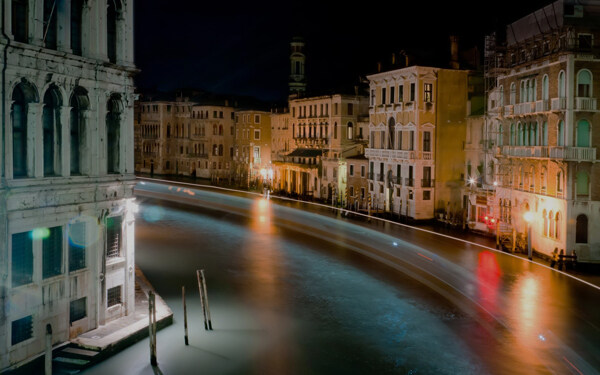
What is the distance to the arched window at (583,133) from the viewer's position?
34.5m

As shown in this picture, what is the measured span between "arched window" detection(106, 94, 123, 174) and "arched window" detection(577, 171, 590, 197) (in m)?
25.3

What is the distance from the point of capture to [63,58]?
63.6 feet

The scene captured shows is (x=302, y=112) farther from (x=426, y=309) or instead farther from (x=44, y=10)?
(x=44, y=10)

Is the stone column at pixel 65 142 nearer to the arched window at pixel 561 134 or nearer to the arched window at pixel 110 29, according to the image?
the arched window at pixel 110 29

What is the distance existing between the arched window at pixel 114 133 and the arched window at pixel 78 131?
140 cm

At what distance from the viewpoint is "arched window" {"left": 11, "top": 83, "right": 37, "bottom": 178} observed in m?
18.5

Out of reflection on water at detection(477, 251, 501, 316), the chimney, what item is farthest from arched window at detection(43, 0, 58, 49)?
the chimney

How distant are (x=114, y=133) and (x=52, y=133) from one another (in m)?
2.73

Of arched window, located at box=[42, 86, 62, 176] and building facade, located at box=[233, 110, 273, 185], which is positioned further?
building facade, located at box=[233, 110, 273, 185]

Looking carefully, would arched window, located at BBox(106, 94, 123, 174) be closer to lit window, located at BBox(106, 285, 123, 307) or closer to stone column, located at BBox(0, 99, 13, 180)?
lit window, located at BBox(106, 285, 123, 307)

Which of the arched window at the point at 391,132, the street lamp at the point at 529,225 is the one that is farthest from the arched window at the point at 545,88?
the arched window at the point at 391,132

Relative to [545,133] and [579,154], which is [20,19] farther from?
[545,133]

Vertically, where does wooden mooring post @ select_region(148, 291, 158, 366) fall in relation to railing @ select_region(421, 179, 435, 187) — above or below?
below

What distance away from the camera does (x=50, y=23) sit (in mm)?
19391
